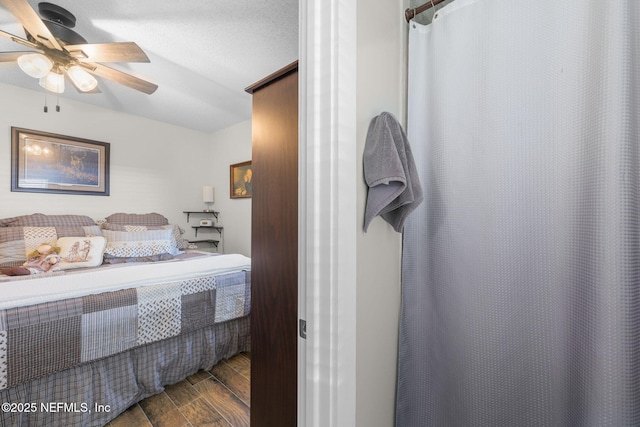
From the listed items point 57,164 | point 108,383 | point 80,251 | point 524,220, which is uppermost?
point 57,164

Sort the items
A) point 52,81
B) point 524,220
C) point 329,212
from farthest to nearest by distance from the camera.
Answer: point 52,81, point 524,220, point 329,212

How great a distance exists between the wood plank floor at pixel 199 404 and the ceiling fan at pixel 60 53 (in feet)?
7.22

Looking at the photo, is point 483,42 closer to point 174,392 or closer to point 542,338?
point 542,338

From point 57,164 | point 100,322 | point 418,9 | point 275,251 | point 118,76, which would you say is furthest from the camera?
point 57,164

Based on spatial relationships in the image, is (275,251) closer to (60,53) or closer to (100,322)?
(100,322)

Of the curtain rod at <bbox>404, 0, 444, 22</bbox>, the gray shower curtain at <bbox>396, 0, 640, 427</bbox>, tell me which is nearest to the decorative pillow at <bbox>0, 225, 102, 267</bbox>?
the gray shower curtain at <bbox>396, 0, 640, 427</bbox>

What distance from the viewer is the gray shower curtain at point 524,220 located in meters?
0.69

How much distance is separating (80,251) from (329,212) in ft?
8.74

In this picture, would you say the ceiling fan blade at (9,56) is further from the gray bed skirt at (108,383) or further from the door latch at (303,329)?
the door latch at (303,329)

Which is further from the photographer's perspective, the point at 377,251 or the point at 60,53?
the point at 60,53

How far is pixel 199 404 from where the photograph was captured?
1.71m

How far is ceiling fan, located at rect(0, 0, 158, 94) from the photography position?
1583 mm

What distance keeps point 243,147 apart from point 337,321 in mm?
3362

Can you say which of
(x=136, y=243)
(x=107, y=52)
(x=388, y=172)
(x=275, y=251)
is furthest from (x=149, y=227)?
(x=388, y=172)
